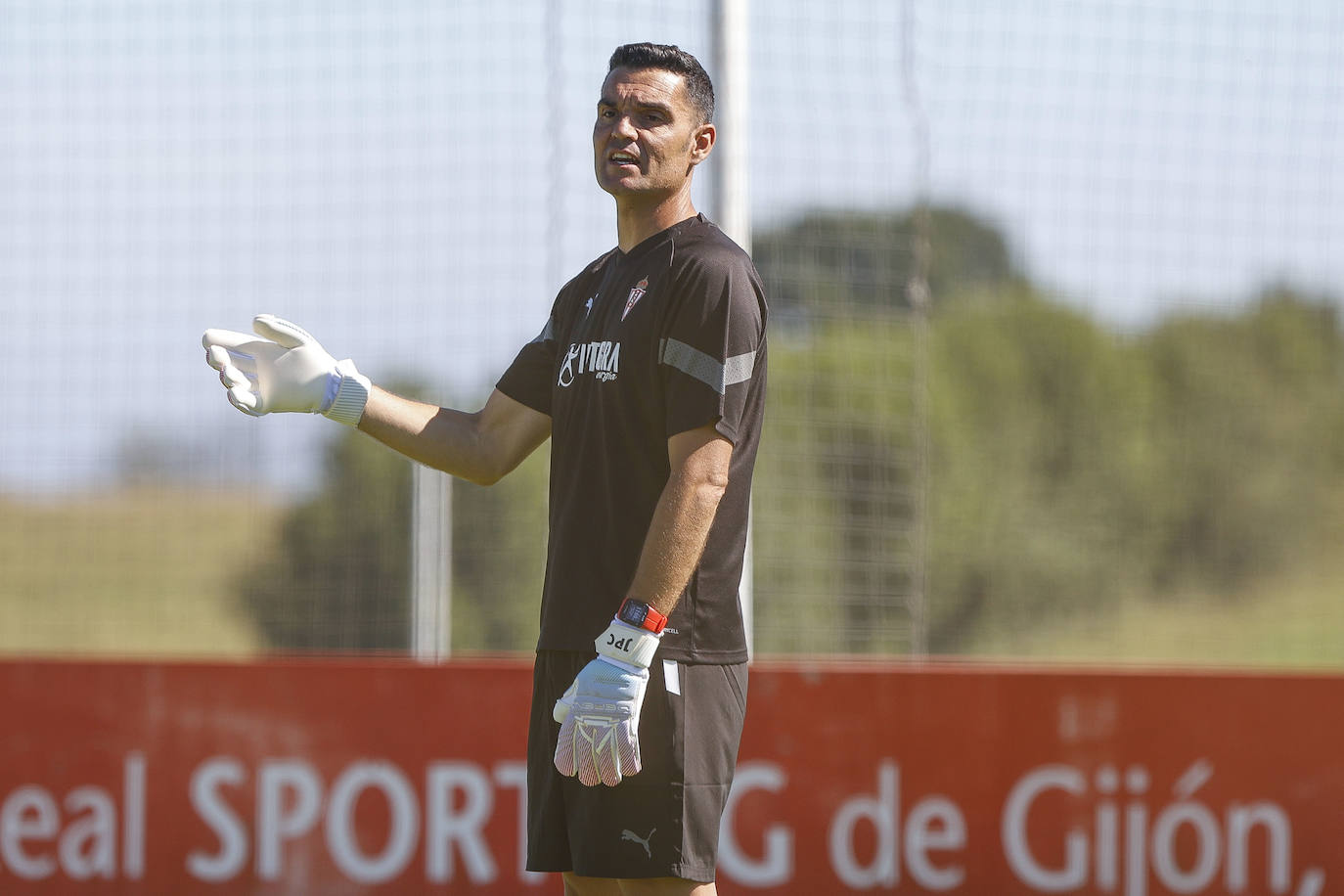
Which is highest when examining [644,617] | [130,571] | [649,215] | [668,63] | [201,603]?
[668,63]

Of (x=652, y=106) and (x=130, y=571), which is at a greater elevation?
(x=652, y=106)

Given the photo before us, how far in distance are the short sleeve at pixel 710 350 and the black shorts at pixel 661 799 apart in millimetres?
495

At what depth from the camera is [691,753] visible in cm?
315

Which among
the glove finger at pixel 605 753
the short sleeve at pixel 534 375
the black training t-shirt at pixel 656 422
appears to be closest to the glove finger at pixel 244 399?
the short sleeve at pixel 534 375

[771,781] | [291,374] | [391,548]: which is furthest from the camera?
[391,548]

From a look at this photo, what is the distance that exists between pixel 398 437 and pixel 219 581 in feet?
59.1

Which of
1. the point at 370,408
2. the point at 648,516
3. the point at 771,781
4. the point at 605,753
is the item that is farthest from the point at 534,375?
the point at 771,781

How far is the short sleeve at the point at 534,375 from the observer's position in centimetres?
368

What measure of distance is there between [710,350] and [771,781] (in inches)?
106

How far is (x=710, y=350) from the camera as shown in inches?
123

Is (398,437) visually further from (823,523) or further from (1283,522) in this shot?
(1283,522)

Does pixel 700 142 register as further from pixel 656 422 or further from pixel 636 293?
pixel 656 422

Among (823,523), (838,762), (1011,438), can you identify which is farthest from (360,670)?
(1011,438)

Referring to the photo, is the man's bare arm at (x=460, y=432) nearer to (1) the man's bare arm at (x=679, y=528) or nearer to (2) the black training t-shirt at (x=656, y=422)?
(2) the black training t-shirt at (x=656, y=422)
